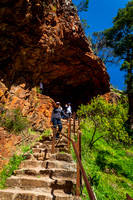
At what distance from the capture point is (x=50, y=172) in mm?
3719

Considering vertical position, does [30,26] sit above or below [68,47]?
below

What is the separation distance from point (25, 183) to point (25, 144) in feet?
8.58

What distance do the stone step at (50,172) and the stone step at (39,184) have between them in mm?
251

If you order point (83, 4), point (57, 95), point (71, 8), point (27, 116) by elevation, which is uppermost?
point (83, 4)

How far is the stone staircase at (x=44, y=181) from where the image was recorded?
2.91 meters

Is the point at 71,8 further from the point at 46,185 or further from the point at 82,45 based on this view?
the point at 46,185

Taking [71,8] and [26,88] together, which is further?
[71,8]

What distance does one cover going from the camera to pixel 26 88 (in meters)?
7.50

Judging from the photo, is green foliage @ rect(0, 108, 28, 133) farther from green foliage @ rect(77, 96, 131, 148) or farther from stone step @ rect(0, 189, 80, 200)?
green foliage @ rect(77, 96, 131, 148)

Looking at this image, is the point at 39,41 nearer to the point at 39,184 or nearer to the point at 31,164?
the point at 31,164

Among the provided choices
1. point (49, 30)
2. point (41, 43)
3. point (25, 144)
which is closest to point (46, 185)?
point (25, 144)

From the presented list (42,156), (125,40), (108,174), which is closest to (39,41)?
(42,156)

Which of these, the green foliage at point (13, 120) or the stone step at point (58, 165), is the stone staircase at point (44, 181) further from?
the green foliage at point (13, 120)

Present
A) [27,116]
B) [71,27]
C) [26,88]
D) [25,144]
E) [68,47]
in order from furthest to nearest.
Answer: [68,47] < [71,27] < [26,88] < [27,116] < [25,144]
